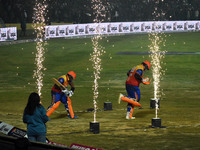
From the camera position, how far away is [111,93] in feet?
74.2

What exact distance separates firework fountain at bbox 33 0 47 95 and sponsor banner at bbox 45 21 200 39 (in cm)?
181

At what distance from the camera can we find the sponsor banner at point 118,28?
174 ft

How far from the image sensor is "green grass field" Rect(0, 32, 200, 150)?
42.3 feet

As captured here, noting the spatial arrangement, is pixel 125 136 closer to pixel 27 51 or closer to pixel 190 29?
pixel 27 51

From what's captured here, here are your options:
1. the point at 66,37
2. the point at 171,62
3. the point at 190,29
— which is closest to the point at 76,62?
the point at 171,62

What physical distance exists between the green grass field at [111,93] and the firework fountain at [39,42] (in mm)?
363

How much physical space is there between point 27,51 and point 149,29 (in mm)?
20676

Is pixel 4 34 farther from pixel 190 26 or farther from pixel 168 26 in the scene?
pixel 190 26

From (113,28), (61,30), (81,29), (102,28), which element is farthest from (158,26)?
(61,30)

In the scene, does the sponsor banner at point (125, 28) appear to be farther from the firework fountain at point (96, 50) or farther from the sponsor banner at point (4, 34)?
the sponsor banner at point (4, 34)

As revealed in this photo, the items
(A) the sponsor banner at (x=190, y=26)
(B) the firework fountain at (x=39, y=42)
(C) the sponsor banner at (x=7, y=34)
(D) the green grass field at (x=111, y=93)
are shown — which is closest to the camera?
(D) the green grass field at (x=111, y=93)

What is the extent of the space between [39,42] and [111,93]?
88.8 feet

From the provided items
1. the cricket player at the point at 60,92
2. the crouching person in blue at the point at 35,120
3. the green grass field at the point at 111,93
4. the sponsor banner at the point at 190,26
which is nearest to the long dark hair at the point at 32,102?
the crouching person in blue at the point at 35,120

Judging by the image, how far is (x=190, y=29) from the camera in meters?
59.9
